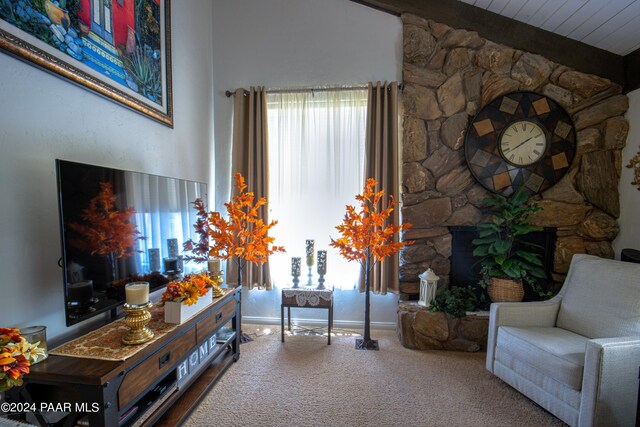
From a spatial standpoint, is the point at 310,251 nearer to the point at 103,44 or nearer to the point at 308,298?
the point at 308,298

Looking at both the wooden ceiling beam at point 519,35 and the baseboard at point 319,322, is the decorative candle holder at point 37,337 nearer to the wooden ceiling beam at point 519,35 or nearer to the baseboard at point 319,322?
the baseboard at point 319,322

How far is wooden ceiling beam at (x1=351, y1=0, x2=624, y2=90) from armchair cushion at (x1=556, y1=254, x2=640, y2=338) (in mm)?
1811

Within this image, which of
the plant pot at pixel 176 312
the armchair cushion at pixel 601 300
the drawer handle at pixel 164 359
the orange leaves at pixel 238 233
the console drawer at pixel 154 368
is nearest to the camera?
the console drawer at pixel 154 368

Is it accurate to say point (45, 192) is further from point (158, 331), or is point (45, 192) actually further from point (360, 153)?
point (360, 153)

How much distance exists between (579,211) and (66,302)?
3.90m

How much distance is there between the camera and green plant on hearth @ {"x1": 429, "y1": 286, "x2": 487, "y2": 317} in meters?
2.47

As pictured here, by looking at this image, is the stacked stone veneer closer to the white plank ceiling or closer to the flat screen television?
the white plank ceiling

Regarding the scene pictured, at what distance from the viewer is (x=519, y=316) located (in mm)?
2012

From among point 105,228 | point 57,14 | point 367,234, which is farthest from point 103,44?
point 367,234

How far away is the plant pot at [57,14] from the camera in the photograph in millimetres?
1400

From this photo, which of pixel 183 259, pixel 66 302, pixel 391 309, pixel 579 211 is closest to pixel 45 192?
pixel 66 302

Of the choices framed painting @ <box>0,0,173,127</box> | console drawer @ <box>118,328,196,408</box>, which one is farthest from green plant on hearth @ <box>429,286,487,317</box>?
framed painting @ <box>0,0,173,127</box>

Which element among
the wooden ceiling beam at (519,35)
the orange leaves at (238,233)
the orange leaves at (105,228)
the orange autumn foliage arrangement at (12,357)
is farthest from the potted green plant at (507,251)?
the orange autumn foliage arrangement at (12,357)

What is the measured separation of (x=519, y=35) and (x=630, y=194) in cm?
178
